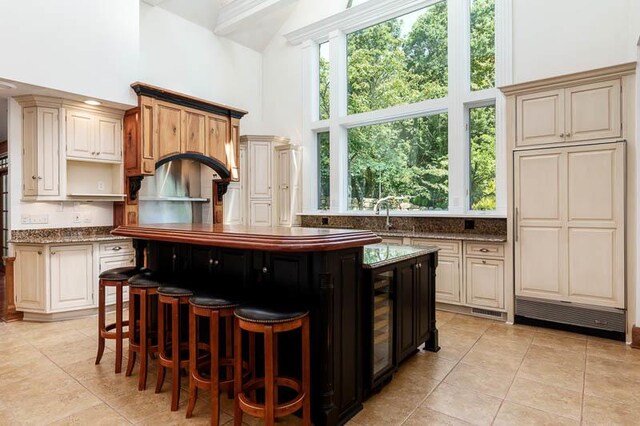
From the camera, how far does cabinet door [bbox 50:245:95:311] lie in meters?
4.20

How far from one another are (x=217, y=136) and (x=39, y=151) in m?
2.30

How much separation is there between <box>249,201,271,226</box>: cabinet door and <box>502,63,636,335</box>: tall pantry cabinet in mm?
3772

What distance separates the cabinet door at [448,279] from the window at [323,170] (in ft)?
8.34

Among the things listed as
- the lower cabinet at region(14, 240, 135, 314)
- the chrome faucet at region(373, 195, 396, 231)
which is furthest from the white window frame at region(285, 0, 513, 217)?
the lower cabinet at region(14, 240, 135, 314)

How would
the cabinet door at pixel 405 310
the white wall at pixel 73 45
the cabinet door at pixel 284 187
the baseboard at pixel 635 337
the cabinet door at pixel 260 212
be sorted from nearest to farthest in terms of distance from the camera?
the cabinet door at pixel 405 310, the baseboard at pixel 635 337, the white wall at pixel 73 45, the cabinet door at pixel 260 212, the cabinet door at pixel 284 187

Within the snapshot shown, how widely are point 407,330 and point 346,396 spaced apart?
0.82 meters

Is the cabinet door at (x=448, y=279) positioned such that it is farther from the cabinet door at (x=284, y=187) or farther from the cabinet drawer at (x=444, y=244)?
the cabinet door at (x=284, y=187)

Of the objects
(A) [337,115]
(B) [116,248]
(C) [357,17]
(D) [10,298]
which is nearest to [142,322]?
(B) [116,248]

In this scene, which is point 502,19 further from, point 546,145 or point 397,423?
point 397,423

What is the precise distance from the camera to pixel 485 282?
411 cm

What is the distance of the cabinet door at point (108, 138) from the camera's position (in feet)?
15.6

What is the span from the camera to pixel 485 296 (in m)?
4.12

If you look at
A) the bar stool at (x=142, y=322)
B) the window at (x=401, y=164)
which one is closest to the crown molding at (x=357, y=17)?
the window at (x=401, y=164)

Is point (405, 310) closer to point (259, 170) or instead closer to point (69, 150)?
point (259, 170)
